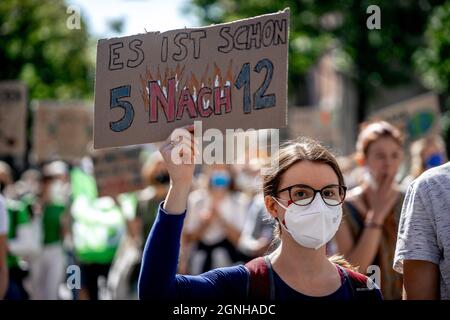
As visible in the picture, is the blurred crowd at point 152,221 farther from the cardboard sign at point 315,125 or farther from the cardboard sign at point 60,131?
the cardboard sign at point 315,125

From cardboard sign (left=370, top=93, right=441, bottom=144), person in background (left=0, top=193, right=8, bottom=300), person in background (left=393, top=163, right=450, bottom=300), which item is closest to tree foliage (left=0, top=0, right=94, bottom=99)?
cardboard sign (left=370, top=93, right=441, bottom=144)

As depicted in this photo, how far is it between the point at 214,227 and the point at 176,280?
605cm

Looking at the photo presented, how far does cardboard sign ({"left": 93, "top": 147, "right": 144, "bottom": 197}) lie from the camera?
9.48 meters

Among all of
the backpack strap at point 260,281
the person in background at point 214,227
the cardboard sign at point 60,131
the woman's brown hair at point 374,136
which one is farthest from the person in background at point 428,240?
the cardboard sign at point 60,131

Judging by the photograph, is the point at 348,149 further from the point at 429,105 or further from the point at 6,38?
the point at 429,105

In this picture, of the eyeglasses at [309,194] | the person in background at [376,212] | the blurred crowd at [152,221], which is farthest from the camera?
the blurred crowd at [152,221]

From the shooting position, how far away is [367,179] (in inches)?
214

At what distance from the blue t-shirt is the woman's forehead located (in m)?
0.34

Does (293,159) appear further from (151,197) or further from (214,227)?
(214,227)

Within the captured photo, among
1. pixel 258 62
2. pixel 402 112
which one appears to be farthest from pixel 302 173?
pixel 402 112

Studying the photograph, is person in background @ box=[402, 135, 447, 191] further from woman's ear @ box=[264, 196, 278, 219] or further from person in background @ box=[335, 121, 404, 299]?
woman's ear @ box=[264, 196, 278, 219]

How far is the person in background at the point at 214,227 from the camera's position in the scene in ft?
29.3

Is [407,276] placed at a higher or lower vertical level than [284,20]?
lower
